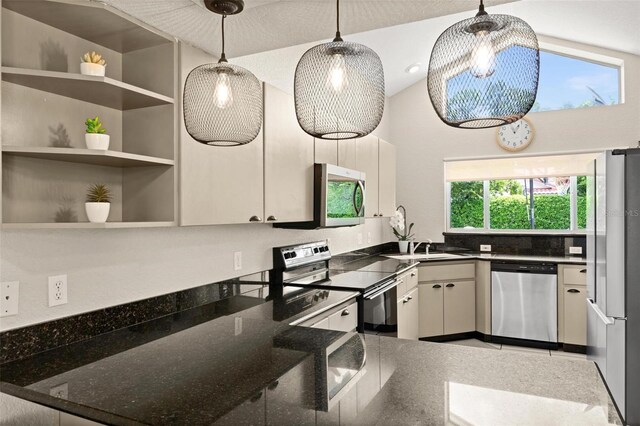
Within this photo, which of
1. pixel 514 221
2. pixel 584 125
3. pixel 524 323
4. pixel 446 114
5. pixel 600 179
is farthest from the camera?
pixel 514 221

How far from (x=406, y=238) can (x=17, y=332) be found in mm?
4334

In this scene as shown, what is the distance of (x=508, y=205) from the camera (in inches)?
201

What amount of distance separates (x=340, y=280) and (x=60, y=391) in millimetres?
2099

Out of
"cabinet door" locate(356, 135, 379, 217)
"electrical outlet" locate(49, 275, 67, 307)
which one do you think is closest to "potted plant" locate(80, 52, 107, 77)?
"electrical outlet" locate(49, 275, 67, 307)

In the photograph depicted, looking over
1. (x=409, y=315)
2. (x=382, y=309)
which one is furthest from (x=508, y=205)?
(x=382, y=309)

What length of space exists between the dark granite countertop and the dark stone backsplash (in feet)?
12.2

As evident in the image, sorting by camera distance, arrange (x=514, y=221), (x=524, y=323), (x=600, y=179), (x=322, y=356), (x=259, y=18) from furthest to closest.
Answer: (x=514, y=221), (x=524, y=323), (x=600, y=179), (x=259, y=18), (x=322, y=356)

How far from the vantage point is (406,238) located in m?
5.28

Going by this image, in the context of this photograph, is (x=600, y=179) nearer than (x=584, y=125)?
Yes

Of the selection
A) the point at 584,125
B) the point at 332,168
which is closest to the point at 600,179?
the point at 332,168

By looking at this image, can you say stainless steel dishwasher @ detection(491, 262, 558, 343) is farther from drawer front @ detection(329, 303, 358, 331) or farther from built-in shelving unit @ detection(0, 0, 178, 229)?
built-in shelving unit @ detection(0, 0, 178, 229)

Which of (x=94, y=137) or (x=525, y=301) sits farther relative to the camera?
(x=525, y=301)

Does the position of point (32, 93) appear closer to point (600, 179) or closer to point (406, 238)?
point (600, 179)

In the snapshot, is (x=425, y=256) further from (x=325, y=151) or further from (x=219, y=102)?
(x=219, y=102)
